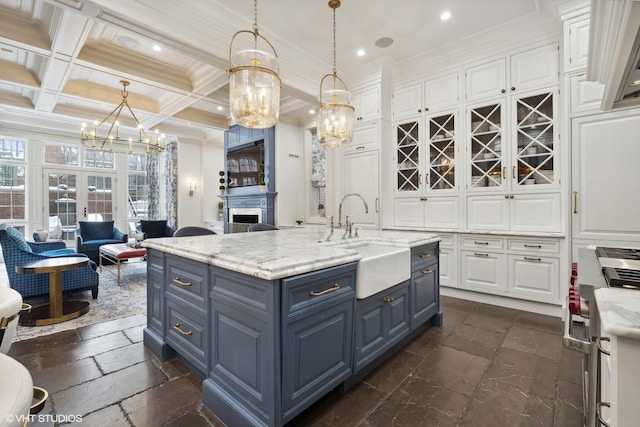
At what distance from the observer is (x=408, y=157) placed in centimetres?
427

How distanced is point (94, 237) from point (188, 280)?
5.48m

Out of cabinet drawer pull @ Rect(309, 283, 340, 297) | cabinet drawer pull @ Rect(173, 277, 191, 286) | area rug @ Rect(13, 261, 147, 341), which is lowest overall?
area rug @ Rect(13, 261, 147, 341)

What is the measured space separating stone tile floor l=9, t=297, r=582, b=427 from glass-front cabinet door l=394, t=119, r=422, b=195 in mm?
2178

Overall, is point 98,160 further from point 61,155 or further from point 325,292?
point 325,292

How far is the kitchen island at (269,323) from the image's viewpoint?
1.33 meters

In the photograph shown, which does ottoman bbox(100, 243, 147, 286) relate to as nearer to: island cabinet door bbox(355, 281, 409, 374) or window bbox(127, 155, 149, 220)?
window bbox(127, 155, 149, 220)

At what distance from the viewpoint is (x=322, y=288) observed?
59.6 inches

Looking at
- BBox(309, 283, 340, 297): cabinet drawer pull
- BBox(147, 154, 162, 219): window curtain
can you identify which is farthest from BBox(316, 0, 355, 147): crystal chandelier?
BBox(147, 154, 162, 219): window curtain

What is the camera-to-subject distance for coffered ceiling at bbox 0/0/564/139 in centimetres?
287

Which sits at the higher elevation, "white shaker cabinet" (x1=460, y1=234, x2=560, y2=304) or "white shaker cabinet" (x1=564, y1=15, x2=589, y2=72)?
"white shaker cabinet" (x1=564, y1=15, x2=589, y2=72)

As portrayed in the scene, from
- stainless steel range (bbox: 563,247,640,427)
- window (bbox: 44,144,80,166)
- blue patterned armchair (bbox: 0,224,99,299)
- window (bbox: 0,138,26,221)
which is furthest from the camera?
window (bbox: 44,144,80,166)

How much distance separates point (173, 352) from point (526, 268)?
3.58m

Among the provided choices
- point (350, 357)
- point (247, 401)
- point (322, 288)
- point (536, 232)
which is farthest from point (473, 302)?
point (247, 401)

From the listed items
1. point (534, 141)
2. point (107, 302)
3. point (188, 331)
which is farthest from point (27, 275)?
point (534, 141)
